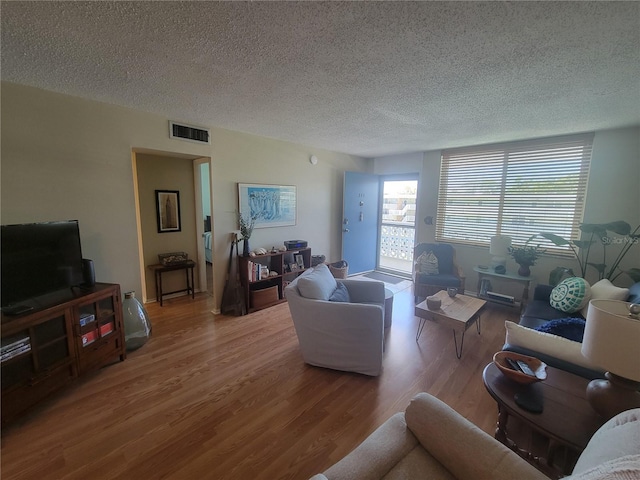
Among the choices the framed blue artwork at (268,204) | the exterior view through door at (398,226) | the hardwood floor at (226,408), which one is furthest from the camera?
the exterior view through door at (398,226)

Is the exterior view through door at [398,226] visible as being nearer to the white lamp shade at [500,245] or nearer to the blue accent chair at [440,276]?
the blue accent chair at [440,276]

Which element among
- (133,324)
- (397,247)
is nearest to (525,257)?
(397,247)

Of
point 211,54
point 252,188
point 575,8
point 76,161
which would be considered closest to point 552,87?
point 575,8

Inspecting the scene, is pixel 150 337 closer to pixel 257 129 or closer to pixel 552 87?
pixel 257 129

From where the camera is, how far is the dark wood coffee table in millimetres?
1164

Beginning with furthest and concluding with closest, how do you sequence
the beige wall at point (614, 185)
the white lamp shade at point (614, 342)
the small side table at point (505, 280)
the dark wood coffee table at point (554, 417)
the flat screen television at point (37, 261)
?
the small side table at point (505, 280) → the beige wall at point (614, 185) → the flat screen television at point (37, 261) → the dark wood coffee table at point (554, 417) → the white lamp shade at point (614, 342)

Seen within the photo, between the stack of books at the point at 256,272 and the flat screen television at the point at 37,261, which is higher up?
the flat screen television at the point at 37,261

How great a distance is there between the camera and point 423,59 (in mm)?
1621

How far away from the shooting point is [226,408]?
189cm

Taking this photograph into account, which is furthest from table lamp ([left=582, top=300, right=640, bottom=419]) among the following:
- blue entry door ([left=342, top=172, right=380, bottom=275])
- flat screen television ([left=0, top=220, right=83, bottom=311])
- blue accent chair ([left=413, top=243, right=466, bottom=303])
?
blue entry door ([left=342, top=172, right=380, bottom=275])

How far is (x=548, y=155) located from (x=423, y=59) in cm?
310

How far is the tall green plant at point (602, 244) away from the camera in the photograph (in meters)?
2.87

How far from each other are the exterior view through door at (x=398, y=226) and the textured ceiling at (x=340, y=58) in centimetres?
250

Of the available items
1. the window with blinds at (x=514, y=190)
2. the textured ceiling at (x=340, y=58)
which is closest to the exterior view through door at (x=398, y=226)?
the window with blinds at (x=514, y=190)
